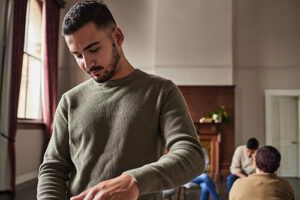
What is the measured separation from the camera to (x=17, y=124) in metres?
6.17

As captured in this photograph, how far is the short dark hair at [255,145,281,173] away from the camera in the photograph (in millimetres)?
2592

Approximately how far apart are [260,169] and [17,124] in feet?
16.0

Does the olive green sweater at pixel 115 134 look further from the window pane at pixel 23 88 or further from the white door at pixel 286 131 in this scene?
the white door at pixel 286 131

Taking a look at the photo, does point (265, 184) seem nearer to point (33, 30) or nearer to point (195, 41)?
point (33, 30)

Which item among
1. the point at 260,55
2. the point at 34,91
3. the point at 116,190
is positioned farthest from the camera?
the point at 260,55

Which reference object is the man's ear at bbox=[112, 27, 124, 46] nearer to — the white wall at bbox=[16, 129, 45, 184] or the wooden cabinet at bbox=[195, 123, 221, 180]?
the white wall at bbox=[16, 129, 45, 184]

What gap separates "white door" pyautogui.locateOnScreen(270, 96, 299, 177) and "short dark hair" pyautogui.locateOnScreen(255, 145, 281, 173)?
21.8ft

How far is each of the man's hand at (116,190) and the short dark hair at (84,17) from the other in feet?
1.44

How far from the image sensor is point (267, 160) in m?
2.61

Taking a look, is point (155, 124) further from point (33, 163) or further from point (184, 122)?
point (33, 163)

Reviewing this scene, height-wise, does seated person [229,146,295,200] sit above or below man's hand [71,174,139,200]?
below

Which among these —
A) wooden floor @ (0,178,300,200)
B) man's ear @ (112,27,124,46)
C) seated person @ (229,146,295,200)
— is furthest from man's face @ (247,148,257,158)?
man's ear @ (112,27,124,46)

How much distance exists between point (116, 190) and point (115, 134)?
283 mm

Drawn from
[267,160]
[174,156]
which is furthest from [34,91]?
[174,156]
